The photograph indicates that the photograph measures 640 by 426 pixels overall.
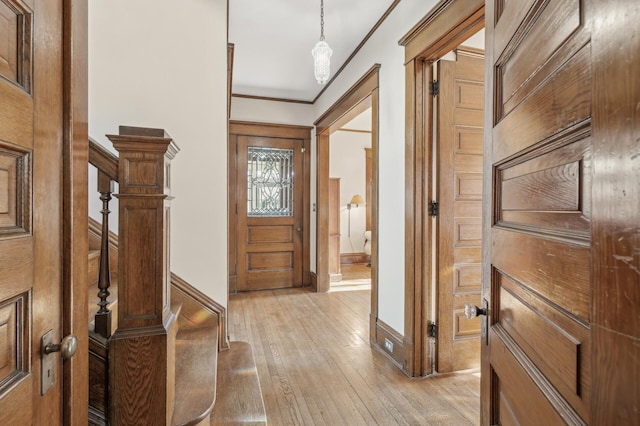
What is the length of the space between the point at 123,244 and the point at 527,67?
1.28m

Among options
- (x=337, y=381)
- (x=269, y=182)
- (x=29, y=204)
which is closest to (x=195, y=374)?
(x=337, y=381)

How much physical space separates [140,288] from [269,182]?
3.75 metres

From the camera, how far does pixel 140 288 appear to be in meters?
1.16

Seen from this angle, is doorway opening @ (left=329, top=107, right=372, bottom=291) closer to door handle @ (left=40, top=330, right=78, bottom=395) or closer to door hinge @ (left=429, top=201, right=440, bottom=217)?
door hinge @ (left=429, top=201, right=440, bottom=217)

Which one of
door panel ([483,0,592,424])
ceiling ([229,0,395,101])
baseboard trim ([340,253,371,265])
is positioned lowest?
baseboard trim ([340,253,371,265])

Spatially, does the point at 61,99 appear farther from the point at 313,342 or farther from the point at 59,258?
the point at 313,342

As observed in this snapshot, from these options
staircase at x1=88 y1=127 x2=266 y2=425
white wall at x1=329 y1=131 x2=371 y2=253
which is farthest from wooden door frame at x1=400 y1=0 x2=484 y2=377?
white wall at x1=329 y1=131 x2=371 y2=253

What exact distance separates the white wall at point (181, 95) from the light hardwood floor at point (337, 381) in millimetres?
759

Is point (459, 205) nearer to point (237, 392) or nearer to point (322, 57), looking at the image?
point (322, 57)

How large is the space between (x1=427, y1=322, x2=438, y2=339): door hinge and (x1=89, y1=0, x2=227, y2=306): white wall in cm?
144

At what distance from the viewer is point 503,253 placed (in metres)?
0.85

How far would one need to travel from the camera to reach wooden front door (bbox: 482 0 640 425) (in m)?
0.42

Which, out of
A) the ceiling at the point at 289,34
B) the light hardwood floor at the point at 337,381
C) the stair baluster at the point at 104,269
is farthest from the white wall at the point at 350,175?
the stair baluster at the point at 104,269

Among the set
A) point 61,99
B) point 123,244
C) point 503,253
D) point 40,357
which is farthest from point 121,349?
point 503,253
